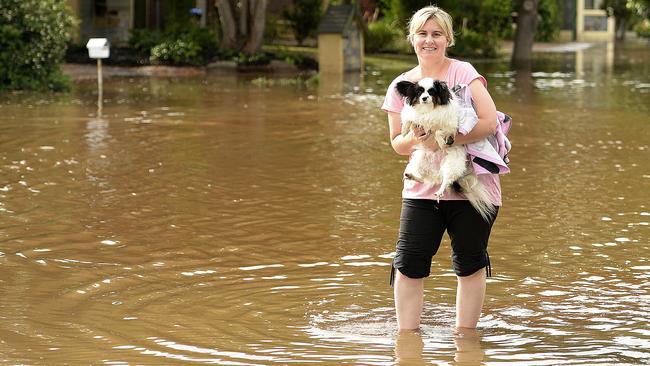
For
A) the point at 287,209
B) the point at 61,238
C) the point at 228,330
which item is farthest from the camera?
the point at 287,209

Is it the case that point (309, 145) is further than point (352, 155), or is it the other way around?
point (309, 145)

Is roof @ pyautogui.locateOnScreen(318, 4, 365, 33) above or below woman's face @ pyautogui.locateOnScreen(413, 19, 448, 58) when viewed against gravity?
above

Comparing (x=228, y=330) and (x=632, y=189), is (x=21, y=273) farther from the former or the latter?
(x=632, y=189)

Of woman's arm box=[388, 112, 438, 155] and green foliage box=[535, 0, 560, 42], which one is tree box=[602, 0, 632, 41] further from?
woman's arm box=[388, 112, 438, 155]

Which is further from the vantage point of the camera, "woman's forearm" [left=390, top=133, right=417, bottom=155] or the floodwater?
the floodwater

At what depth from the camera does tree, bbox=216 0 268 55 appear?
34.6 m

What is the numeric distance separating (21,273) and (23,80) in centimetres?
1540

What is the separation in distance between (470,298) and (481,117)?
3.10 feet

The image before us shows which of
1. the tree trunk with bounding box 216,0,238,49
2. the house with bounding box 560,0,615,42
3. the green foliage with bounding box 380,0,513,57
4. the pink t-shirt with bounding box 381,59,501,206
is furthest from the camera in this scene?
the house with bounding box 560,0,615,42

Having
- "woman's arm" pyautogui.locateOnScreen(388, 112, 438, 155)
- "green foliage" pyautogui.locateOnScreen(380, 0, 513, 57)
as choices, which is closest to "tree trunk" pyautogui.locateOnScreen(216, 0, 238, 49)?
"green foliage" pyautogui.locateOnScreen(380, 0, 513, 57)

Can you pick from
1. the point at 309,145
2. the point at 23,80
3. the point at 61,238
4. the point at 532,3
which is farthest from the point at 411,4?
the point at 61,238

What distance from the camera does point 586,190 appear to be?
37.3 ft

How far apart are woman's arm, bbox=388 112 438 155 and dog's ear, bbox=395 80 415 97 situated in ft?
0.56

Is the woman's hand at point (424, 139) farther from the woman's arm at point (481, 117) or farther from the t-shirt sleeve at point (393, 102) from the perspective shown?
the t-shirt sleeve at point (393, 102)
